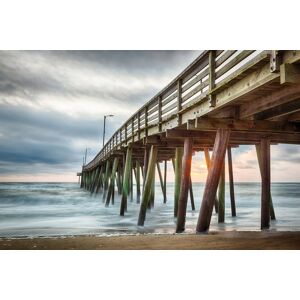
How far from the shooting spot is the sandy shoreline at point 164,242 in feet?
15.3

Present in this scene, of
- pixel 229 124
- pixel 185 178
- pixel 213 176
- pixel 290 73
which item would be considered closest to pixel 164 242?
pixel 213 176

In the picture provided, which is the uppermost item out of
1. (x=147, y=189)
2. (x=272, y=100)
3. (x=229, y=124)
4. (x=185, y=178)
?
(x=272, y=100)

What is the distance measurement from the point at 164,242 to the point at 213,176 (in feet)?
5.06

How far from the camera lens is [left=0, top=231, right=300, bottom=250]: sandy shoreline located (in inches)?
183

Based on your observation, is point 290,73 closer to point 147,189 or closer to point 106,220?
point 147,189

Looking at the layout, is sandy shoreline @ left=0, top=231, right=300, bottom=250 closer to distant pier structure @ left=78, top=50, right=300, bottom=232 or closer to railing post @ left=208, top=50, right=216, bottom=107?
distant pier structure @ left=78, top=50, right=300, bottom=232

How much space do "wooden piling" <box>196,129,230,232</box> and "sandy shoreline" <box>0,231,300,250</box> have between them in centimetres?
57

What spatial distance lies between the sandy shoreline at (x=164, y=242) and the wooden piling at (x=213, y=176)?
57 centimetres

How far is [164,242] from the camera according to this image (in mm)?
4848

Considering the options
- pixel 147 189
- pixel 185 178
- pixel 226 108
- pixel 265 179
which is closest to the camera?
pixel 226 108

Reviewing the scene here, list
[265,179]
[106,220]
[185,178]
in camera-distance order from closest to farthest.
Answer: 1. [185,178]
2. [265,179]
3. [106,220]
